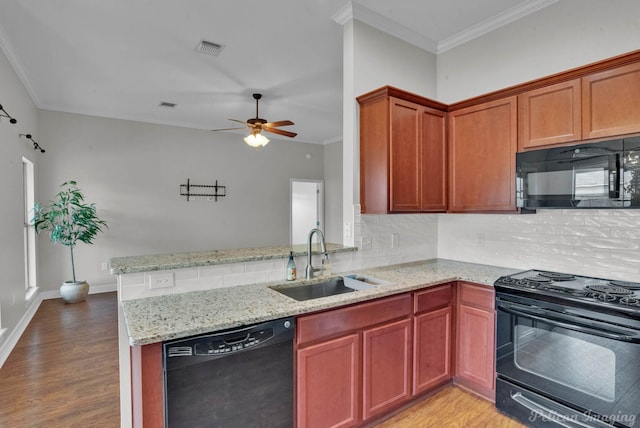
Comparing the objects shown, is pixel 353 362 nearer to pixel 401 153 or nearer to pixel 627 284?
pixel 401 153

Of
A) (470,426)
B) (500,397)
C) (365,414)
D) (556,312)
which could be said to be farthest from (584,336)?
(365,414)

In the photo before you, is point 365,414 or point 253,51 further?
point 253,51

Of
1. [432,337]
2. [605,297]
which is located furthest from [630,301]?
[432,337]

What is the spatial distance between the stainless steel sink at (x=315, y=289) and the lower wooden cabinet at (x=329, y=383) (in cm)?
53

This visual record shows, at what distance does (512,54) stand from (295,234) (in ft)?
18.0

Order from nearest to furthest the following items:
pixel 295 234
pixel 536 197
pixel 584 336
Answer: pixel 584 336 < pixel 536 197 < pixel 295 234

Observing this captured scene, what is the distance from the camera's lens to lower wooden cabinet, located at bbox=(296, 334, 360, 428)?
1.79 meters

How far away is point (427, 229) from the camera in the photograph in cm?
337

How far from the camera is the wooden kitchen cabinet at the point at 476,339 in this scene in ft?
7.72

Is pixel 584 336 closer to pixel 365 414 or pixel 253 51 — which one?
pixel 365 414

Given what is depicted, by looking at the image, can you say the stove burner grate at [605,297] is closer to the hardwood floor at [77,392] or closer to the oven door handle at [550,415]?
the oven door handle at [550,415]

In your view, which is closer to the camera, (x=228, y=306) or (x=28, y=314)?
(x=228, y=306)

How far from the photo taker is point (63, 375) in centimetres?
283

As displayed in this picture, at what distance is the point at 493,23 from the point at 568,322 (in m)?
2.45
